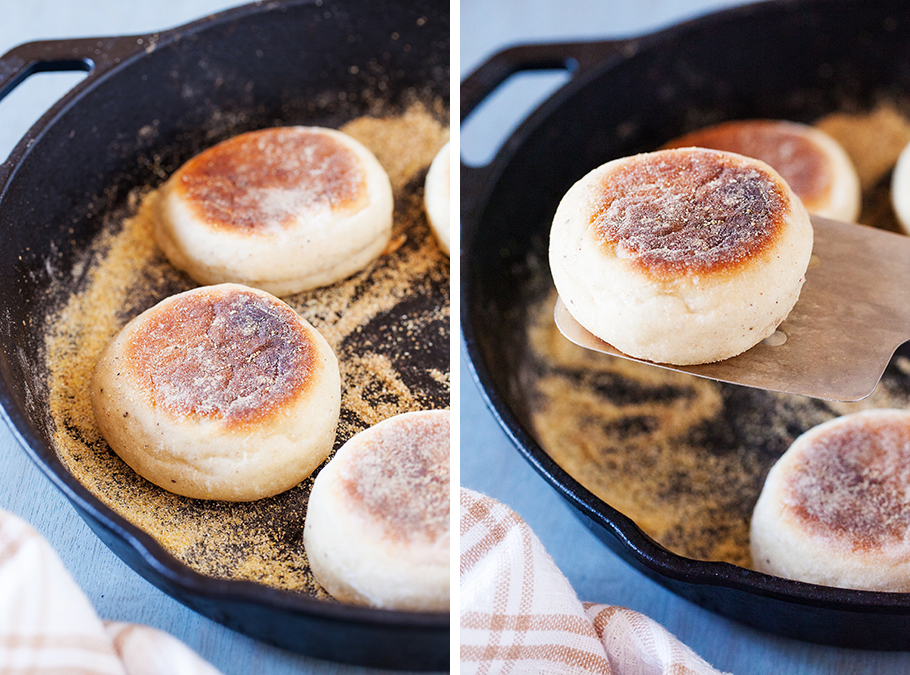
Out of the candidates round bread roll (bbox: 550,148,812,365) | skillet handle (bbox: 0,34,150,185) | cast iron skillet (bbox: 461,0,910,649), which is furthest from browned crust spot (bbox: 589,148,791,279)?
skillet handle (bbox: 0,34,150,185)

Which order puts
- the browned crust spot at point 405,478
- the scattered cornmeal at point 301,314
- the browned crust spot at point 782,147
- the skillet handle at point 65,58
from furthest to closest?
the browned crust spot at point 782,147
the skillet handle at point 65,58
the scattered cornmeal at point 301,314
the browned crust spot at point 405,478

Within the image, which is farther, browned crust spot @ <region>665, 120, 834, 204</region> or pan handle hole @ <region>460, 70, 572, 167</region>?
pan handle hole @ <region>460, 70, 572, 167</region>

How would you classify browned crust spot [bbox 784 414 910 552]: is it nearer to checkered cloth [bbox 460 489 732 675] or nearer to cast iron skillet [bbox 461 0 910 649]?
cast iron skillet [bbox 461 0 910 649]

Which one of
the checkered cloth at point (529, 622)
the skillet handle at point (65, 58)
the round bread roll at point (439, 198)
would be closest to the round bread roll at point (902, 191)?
the round bread roll at point (439, 198)

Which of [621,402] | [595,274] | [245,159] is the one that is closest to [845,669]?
[621,402]

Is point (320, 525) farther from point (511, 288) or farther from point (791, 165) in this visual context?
point (791, 165)

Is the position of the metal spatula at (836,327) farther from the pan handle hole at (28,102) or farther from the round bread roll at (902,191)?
the pan handle hole at (28,102)

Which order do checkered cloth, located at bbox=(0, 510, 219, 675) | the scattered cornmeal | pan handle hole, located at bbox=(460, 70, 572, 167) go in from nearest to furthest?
checkered cloth, located at bbox=(0, 510, 219, 675) < the scattered cornmeal < pan handle hole, located at bbox=(460, 70, 572, 167)
